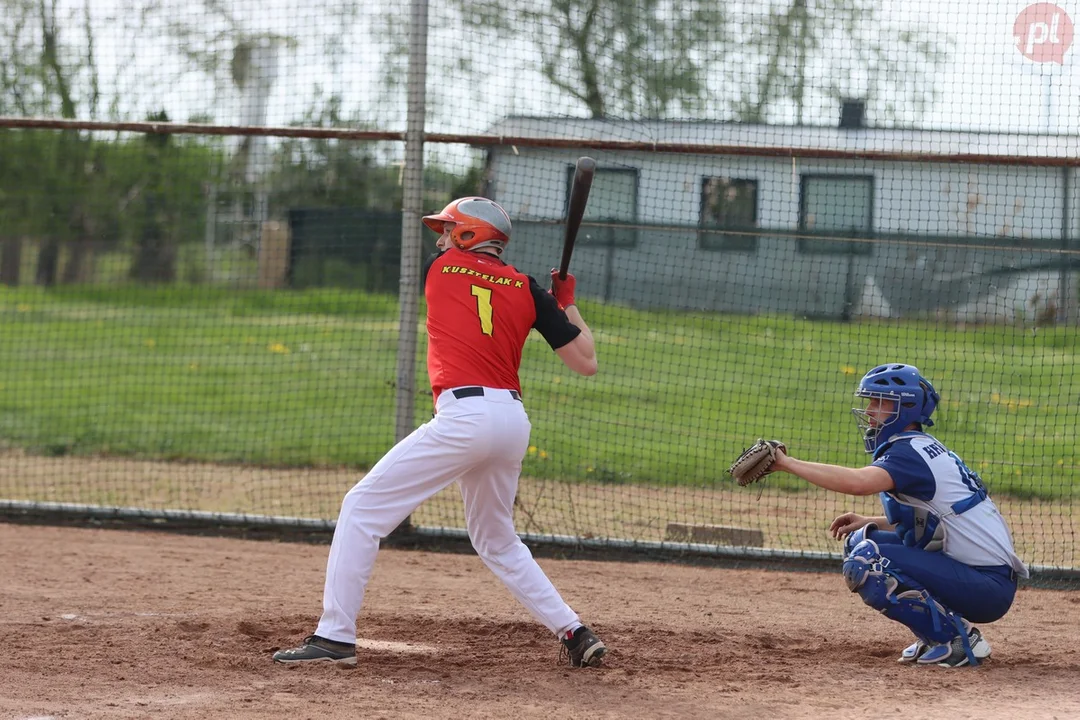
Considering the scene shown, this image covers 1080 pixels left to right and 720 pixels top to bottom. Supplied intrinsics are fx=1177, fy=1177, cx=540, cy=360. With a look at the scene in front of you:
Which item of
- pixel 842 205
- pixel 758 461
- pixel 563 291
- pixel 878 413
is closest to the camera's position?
pixel 758 461

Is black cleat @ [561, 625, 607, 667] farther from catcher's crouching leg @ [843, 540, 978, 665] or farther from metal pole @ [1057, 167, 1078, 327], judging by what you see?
metal pole @ [1057, 167, 1078, 327]

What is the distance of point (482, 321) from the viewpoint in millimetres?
4797

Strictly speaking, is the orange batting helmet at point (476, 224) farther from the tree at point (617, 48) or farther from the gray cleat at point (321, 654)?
the tree at point (617, 48)

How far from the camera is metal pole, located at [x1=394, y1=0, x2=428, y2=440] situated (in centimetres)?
752

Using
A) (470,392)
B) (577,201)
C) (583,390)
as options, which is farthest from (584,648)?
(583,390)

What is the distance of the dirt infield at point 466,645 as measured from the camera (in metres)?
4.28

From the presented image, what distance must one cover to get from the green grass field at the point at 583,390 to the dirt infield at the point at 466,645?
1848mm

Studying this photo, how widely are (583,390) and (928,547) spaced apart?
6.64 m

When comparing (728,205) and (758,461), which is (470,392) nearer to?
(758,461)

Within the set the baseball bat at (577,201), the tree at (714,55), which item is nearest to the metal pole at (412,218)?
the tree at (714,55)

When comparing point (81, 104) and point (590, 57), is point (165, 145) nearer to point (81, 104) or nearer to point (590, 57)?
point (81, 104)

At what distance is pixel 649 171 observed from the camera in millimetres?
7914

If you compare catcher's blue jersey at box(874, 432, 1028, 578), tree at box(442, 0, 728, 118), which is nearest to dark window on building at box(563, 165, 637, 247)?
tree at box(442, 0, 728, 118)

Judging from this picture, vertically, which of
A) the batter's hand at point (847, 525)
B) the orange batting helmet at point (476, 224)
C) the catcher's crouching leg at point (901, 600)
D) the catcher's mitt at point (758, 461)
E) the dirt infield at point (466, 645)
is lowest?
the dirt infield at point (466, 645)
